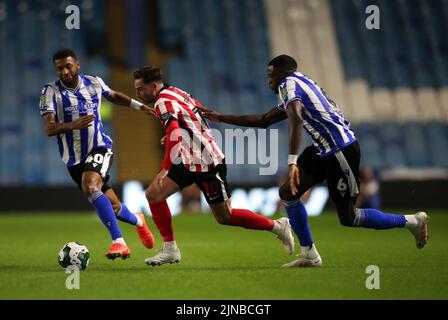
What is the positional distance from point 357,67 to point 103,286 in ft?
55.8

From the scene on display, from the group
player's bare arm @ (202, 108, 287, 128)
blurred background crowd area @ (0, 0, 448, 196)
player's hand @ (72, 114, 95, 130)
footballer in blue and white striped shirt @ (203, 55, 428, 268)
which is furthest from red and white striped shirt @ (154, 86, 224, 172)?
blurred background crowd area @ (0, 0, 448, 196)

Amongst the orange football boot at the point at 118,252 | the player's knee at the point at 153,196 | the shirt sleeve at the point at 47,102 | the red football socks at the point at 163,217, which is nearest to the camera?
the orange football boot at the point at 118,252

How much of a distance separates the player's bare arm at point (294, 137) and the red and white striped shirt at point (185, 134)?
2.97ft

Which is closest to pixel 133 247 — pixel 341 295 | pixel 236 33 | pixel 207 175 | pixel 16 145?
pixel 207 175

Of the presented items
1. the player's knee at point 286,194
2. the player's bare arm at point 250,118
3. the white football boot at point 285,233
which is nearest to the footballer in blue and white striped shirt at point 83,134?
the player's bare arm at point 250,118

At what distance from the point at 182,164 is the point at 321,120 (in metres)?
1.31

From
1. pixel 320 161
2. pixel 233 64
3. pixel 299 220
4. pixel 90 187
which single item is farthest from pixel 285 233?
pixel 233 64

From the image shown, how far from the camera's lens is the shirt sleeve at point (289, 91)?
270 inches

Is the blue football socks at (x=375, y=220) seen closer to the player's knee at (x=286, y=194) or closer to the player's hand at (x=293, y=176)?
the player's knee at (x=286, y=194)

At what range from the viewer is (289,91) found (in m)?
6.89

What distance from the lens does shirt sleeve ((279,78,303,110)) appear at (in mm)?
6855

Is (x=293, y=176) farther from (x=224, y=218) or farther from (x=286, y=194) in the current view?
(x=224, y=218)

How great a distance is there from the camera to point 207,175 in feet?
24.1

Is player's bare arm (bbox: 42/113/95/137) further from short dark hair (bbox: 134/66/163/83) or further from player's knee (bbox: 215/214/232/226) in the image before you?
player's knee (bbox: 215/214/232/226)
